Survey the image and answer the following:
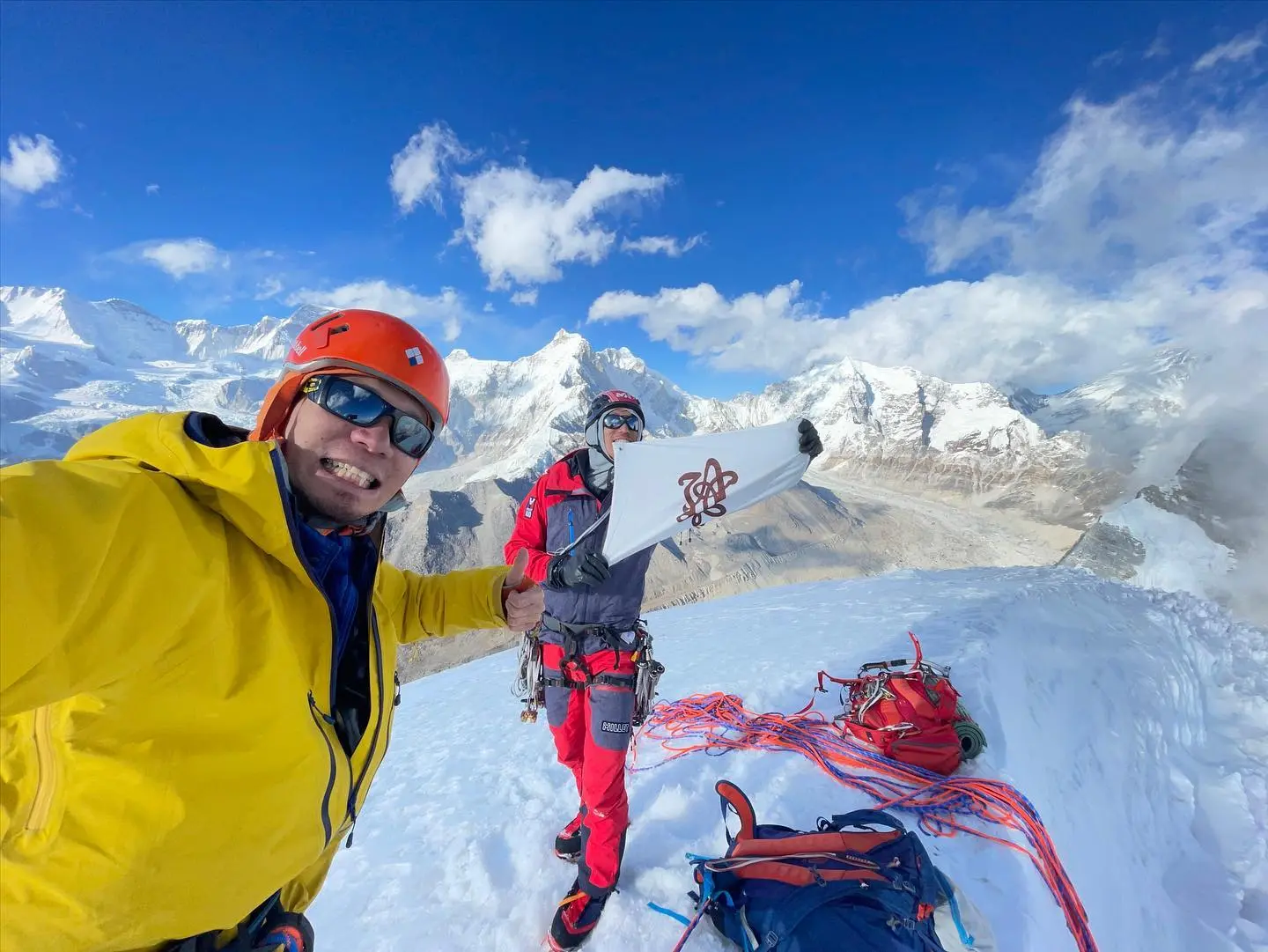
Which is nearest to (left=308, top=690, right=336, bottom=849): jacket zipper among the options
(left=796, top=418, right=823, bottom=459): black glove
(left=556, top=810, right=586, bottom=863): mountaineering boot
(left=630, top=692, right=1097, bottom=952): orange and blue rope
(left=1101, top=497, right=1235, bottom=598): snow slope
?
(left=556, top=810, right=586, bottom=863): mountaineering boot

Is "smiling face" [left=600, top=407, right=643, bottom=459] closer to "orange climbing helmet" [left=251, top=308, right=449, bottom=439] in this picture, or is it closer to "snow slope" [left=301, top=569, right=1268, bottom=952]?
"orange climbing helmet" [left=251, top=308, right=449, bottom=439]

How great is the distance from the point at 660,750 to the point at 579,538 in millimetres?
2884

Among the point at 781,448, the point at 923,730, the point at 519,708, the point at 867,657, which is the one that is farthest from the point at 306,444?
the point at 867,657

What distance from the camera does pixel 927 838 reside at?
372cm

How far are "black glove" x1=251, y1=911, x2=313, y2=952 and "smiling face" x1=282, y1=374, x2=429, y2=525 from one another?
137 centimetres

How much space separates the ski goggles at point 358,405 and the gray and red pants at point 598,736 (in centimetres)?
220

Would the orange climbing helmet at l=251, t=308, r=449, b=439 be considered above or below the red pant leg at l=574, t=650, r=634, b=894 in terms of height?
above

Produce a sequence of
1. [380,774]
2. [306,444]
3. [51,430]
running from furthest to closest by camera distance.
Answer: [51,430], [380,774], [306,444]

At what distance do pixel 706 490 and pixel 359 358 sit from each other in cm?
320

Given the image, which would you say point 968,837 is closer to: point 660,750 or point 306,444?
point 660,750

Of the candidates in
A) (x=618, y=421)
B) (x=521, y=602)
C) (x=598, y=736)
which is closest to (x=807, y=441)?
(x=618, y=421)

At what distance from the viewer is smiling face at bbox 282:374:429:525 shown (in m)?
1.77

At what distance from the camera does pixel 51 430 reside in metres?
136

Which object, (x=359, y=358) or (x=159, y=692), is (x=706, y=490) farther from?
(x=159, y=692)
